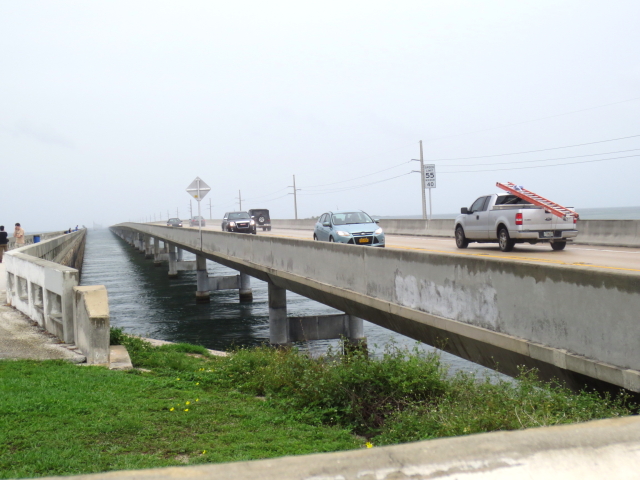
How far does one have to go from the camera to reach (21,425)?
6.15 meters

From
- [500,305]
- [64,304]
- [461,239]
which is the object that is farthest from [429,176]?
[500,305]

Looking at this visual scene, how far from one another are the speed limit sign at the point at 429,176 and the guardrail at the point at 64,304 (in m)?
35.0

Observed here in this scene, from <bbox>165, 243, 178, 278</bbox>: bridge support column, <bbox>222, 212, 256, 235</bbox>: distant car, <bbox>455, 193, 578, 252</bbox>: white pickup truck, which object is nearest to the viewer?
<bbox>455, 193, 578, 252</bbox>: white pickup truck

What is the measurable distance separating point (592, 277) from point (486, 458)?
13.9 feet

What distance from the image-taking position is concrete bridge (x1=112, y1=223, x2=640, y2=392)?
574cm

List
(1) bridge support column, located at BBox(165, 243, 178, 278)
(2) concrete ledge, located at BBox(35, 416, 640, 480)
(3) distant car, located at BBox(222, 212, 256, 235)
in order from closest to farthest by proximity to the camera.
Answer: (2) concrete ledge, located at BBox(35, 416, 640, 480) < (3) distant car, located at BBox(222, 212, 256, 235) < (1) bridge support column, located at BBox(165, 243, 178, 278)

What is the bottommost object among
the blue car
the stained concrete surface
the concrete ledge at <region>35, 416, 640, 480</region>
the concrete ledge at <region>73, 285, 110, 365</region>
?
the stained concrete surface

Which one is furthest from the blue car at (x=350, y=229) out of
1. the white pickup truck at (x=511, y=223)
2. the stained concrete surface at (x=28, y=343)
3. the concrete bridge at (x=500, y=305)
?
the stained concrete surface at (x=28, y=343)

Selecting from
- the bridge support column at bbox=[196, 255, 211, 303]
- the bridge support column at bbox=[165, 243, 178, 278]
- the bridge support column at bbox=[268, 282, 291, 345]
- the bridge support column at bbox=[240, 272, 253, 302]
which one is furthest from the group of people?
the bridge support column at bbox=[165, 243, 178, 278]

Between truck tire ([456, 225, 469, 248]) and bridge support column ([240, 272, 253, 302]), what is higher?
truck tire ([456, 225, 469, 248])

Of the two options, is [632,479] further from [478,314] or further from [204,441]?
[478,314]

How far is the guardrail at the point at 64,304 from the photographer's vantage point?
30.5 ft

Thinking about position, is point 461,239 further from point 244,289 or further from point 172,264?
point 172,264

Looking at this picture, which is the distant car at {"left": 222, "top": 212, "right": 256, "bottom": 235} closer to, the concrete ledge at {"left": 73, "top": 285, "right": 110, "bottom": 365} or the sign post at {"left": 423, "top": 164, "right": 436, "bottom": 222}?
the sign post at {"left": 423, "top": 164, "right": 436, "bottom": 222}
